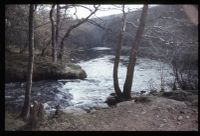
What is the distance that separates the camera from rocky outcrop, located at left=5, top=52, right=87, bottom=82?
16.4 meters

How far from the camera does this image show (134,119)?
9.05 m

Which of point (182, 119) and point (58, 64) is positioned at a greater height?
point (182, 119)

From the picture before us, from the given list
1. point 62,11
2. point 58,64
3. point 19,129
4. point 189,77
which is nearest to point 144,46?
point 62,11

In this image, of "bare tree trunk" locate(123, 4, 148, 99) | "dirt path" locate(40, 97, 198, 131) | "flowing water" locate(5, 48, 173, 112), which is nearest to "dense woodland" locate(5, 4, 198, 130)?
"bare tree trunk" locate(123, 4, 148, 99)

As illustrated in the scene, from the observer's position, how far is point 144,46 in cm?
3919

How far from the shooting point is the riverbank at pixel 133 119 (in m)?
8.24

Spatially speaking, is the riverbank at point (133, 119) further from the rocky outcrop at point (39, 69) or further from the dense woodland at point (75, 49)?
the rocky outcrop at point (39, 69)

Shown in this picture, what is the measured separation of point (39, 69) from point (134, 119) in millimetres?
9806

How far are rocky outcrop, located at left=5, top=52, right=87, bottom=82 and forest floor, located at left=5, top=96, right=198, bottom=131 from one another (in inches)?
298

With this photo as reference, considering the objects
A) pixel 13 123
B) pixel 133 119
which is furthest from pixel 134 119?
pixel 13 123

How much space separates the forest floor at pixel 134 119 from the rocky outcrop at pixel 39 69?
7558 millimetres

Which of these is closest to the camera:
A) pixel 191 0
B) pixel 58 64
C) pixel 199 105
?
pixel 191 0
